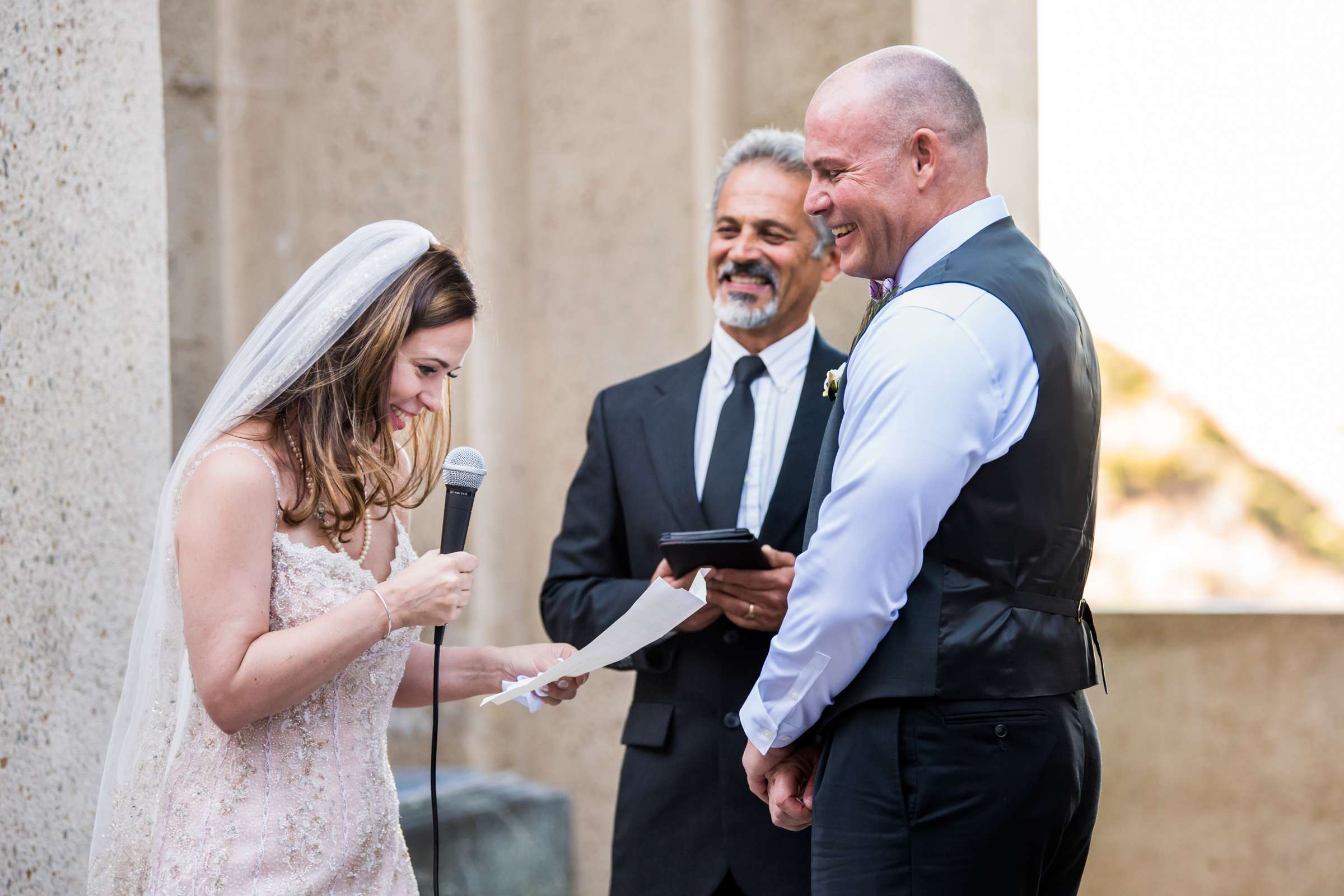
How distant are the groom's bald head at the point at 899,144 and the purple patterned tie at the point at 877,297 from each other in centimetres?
9

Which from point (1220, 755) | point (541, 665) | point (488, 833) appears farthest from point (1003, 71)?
point (488, 833)

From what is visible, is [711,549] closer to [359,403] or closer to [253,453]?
[359,403]

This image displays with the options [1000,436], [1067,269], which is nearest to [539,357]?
[1067,269]

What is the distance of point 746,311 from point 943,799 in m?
1.35

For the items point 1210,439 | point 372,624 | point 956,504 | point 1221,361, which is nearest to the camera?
point 956,504

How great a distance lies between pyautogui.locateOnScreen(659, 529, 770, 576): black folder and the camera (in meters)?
2.20

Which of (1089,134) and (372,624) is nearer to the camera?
(372,624)

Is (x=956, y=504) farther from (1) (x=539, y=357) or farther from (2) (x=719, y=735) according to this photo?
(1) (x=539, y=357)

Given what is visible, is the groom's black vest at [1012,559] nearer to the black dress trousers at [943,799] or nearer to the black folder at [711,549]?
the black dress trousers at [943,799]

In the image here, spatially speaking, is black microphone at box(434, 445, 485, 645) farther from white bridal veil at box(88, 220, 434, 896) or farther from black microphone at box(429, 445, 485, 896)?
white bridal veil at box(88, 220, 434, 896)

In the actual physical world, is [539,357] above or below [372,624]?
above

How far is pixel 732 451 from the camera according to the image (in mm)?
2715

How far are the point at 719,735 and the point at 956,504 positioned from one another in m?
0.93

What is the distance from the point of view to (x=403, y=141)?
4.97 m
